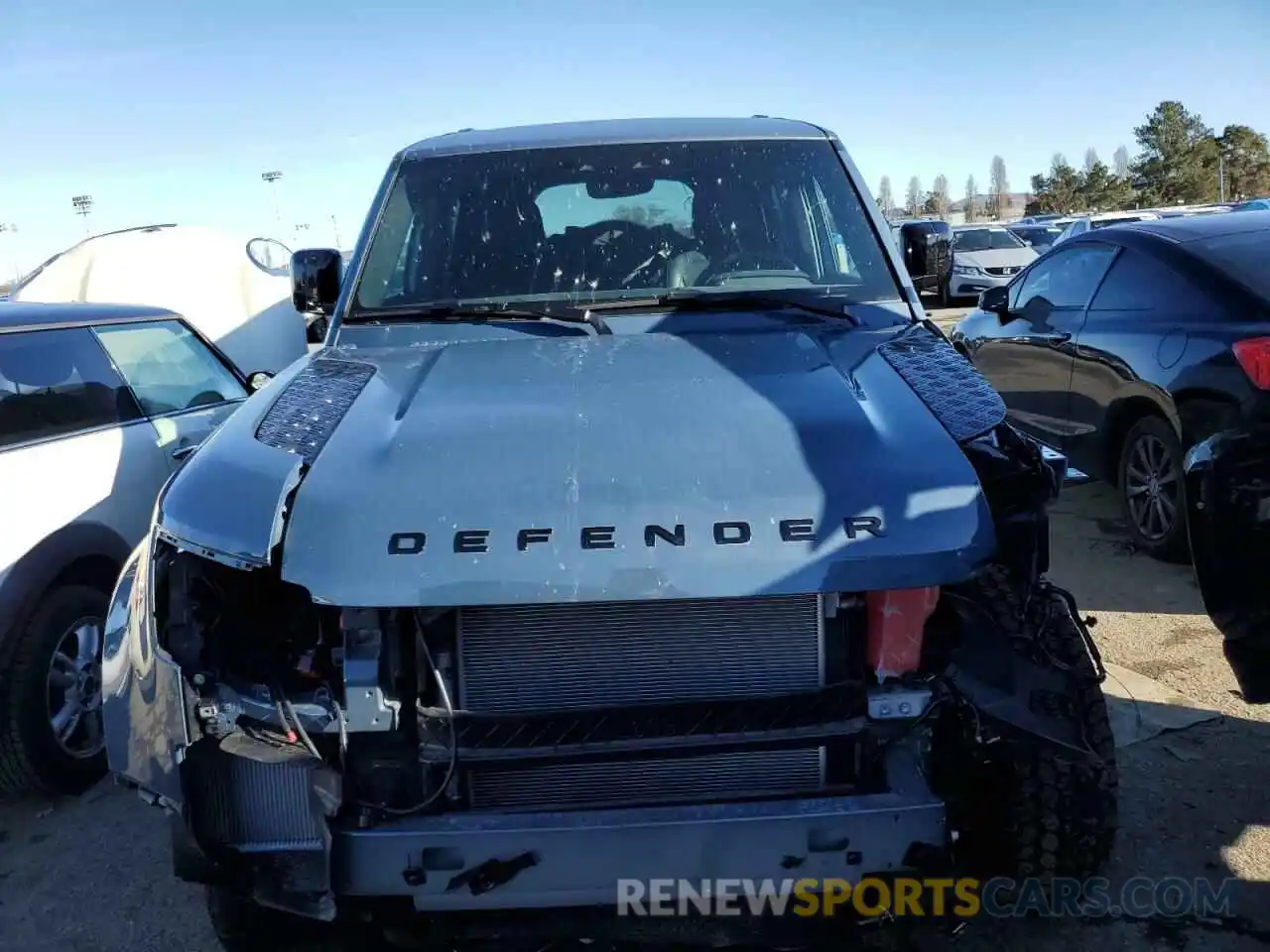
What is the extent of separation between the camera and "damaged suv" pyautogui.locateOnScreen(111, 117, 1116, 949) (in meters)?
2.00

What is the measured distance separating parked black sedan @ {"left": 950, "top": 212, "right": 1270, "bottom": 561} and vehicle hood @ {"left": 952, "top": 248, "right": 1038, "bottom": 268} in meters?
13.4

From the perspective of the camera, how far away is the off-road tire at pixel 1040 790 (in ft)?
7.33

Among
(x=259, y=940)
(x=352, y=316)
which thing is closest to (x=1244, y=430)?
(x=352, y=316)

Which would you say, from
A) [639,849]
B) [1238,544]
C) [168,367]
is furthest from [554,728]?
[168,367]

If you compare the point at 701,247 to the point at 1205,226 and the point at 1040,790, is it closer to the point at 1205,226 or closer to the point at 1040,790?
the point at 1040,790

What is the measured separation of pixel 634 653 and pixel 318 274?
216 cm

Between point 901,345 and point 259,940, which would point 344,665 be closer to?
Answer: point 259,940

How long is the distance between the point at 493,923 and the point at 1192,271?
4.57 m

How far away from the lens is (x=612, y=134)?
3.56 metres

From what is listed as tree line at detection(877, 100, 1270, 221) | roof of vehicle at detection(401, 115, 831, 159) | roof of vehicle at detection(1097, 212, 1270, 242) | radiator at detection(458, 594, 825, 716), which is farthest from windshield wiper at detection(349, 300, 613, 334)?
tree line at detection(877, 100, 1270, 221)

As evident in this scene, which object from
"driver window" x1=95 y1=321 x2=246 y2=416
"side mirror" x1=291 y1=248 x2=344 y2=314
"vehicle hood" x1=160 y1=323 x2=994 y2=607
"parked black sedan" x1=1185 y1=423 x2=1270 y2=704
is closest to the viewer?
"vehicle hood" x1=160 y1=323 x2=994 y2=607

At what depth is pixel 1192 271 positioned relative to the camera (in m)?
4.99

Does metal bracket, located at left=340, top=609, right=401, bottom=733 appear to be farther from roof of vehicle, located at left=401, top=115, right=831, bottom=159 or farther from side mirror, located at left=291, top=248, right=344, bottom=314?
roof of vehicle, located at left=401, top=115, right=831, bottom=159

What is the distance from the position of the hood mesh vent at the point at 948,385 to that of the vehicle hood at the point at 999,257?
1738 cm
